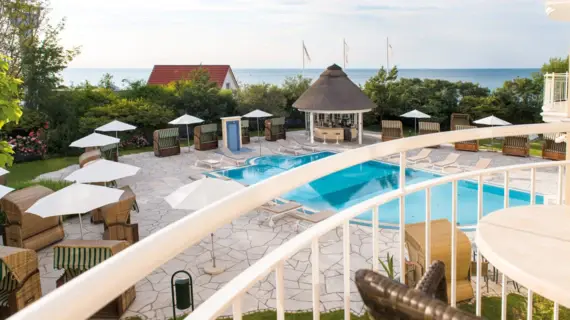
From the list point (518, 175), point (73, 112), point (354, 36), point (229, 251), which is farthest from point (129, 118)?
point (354, 36)

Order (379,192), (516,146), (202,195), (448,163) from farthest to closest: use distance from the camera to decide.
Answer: (516,146), (448,163), (379,192), (202,195)

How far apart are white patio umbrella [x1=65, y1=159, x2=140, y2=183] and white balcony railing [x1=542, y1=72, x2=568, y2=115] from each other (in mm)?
12349

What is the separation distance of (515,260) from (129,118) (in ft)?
76.5

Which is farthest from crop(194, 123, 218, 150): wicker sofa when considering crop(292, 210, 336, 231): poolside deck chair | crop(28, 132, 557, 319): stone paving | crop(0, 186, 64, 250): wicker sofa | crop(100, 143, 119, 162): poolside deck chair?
crop(0, 186, 64, 250): wicker sofa

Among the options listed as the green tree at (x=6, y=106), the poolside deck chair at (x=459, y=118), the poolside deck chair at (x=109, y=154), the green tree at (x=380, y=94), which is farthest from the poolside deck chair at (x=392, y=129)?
the green tree at (x=6, y=106)

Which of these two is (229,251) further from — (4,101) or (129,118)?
(129,118)

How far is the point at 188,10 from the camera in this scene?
171 ft

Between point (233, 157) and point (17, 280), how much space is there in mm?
13612

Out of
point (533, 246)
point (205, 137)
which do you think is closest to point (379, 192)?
point (205, 137)

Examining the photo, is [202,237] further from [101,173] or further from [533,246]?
[101,173]

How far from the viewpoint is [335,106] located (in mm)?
24547

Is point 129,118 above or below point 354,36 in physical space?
below

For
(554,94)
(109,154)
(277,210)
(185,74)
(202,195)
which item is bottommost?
(277,210)

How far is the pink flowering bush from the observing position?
813 inches
